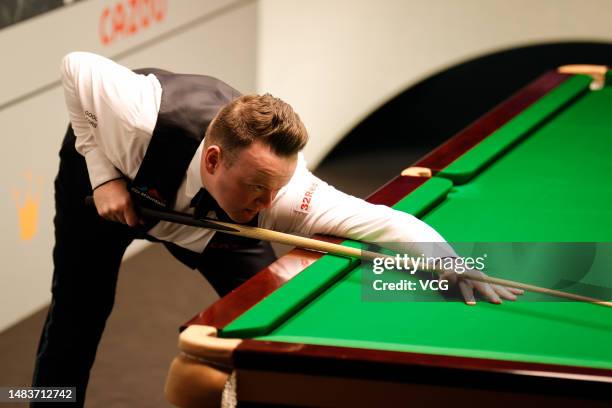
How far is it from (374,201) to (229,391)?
2.64 feet

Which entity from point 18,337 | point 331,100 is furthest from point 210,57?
point 18,337

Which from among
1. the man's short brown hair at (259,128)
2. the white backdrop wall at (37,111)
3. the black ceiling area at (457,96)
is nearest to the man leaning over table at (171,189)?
the man's short brown hair at (259,128)

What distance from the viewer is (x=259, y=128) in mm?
1876

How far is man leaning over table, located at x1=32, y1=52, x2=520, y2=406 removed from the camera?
A: 191 cm

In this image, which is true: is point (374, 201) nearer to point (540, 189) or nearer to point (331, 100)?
point (540, 189)

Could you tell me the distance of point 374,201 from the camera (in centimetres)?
226

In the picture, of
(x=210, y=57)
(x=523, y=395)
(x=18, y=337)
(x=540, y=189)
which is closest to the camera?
(x=523, y=395)

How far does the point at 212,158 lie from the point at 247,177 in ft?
0.34

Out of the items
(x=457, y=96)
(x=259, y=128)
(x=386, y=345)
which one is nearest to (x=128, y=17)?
(x=259, y=128)

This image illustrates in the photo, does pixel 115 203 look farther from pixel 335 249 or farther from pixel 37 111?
pixel 37 111

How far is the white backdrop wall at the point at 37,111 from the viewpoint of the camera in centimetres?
328

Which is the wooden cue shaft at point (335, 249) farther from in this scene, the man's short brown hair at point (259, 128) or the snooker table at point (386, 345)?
the man's short brown hair at point (259, 128)

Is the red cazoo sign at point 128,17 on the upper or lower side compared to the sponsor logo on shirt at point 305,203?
upper

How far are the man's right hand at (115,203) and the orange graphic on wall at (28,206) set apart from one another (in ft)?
4.16
